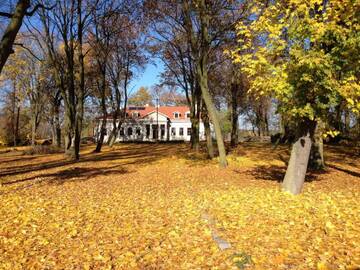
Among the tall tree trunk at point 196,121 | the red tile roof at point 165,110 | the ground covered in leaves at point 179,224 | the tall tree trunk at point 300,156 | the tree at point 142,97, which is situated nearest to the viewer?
the ground covered in leaves at point 179,224

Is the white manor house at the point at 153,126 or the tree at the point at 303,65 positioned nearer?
the tree at the point at 303,65

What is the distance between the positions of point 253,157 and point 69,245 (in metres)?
15.1

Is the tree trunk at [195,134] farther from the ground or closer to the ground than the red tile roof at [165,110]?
closer to the ground

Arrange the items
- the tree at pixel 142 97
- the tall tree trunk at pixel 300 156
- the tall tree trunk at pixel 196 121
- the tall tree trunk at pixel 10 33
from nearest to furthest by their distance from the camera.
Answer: the tall tree trunk at pixel 300 156 → the tall tree trunk at pixel 10 33 → the tall tree trunk at pixel 196 121 → the tree at pixel 142 97

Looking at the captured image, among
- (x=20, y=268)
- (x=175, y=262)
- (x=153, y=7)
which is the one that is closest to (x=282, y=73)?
(x=175, y=262)

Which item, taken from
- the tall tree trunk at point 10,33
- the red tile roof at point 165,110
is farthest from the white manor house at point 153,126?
the tall tree trunk at point 10,33

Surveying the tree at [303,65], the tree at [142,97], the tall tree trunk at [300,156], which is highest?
the tree at [142,97]

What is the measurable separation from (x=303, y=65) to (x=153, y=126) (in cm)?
5636

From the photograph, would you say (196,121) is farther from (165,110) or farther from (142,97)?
(142,97)

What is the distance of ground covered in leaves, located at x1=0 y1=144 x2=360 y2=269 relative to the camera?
4762 mm

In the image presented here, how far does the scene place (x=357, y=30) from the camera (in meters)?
7.64

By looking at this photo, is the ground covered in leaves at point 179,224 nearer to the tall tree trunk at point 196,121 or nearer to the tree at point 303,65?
the tree at point 303,65

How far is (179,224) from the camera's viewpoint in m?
6.56

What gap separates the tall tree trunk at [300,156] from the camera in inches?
339
